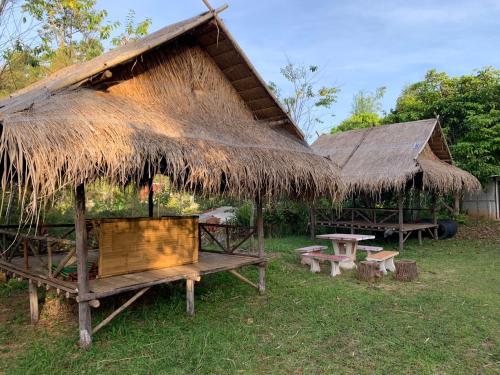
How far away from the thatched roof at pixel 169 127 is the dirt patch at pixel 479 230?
807 cm

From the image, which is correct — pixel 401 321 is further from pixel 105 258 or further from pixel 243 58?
pixel 243 58

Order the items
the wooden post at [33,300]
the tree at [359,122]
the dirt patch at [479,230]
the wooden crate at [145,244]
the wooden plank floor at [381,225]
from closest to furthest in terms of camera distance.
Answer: the wooden crate at [145,244] → the wooden post at [33,300] → the wooden plank floor at [381,225] → the dirt patch at [479,230] → the tree at [359,122]

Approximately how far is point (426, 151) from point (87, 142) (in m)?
10.4

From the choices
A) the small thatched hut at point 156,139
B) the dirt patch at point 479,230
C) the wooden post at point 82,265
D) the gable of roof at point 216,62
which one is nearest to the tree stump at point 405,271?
the small thatched hut at point 156,139

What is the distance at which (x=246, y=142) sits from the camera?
18.3 feet

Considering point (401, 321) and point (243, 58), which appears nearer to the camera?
point (401, 321)

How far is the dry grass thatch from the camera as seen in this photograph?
11.9ft

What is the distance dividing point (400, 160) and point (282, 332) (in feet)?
24.3

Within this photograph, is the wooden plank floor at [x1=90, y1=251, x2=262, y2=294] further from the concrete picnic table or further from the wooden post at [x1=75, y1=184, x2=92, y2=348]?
the concrete picnic table

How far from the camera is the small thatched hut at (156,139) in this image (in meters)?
3.71

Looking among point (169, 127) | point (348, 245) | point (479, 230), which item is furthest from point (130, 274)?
point (479, 230)

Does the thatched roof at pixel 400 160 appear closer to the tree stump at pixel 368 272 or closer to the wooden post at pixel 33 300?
the tree stump at pixel 368 272

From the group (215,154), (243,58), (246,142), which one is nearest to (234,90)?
(243,58)

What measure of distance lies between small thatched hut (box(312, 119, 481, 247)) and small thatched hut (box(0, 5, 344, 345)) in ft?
15.3
